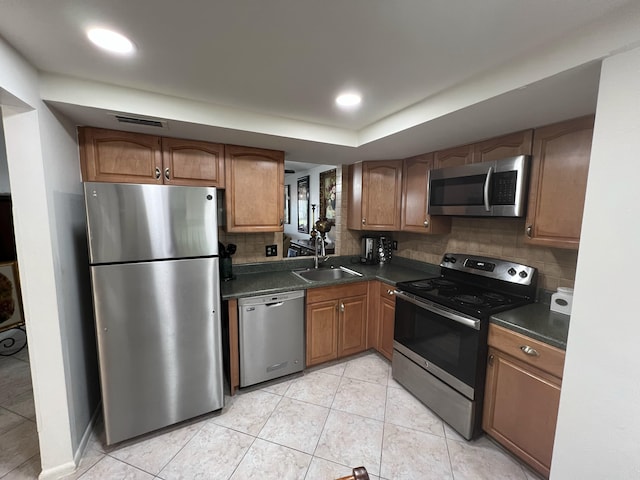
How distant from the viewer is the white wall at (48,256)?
127 centimetres

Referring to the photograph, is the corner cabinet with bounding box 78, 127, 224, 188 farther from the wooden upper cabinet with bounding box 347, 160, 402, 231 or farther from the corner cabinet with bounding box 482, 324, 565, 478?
the corner cabinet with bounding box 482, 324, 565, 478

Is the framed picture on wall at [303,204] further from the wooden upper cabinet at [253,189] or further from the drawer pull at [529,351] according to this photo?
the drawer pull at [529,351]

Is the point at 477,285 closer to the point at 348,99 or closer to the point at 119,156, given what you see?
the point at 348,99

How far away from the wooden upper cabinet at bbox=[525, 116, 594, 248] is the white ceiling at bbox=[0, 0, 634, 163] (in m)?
0.11

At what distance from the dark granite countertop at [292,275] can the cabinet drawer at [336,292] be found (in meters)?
0.06

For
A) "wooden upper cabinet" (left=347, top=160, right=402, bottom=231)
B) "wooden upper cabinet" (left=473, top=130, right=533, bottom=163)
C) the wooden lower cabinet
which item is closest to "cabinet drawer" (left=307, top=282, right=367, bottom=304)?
the wooden lower cabinet

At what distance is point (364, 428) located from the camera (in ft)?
6.00

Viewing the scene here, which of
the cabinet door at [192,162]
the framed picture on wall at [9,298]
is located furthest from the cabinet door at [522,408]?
the framed picture on wall at [9,298]

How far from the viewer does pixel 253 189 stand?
233cm

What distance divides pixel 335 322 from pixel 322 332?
15 cm

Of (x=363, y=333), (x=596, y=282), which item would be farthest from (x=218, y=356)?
(x=596, y=282)

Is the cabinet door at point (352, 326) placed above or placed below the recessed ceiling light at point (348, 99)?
below

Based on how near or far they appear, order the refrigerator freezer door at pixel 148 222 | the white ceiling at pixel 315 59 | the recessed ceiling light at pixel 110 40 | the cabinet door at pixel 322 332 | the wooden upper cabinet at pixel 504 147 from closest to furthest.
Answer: the white ceiling at pixel 315 59
the recessed ceiling light at pixel 110 40
the refrigerator freezer door at pixel 148 222
the wooden upper cabinet at pixel 504 147
the cabinet door at pixel 322 332

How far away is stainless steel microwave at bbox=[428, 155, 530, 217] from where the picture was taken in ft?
5.73
